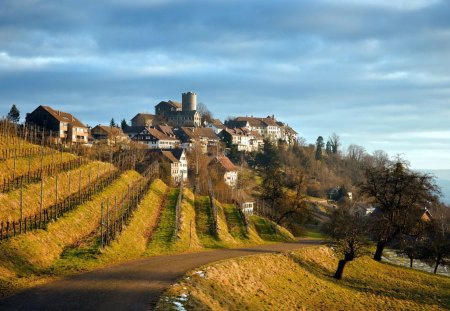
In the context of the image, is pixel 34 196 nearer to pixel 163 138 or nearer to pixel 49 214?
pixel 49 214

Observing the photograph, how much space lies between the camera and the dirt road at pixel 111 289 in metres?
23.2

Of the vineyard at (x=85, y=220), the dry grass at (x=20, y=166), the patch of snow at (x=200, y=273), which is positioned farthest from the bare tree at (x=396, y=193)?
the dry grass at (x=20, y=166)

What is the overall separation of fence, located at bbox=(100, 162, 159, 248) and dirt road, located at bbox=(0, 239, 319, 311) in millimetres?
4819

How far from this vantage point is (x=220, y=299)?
94.5 feet

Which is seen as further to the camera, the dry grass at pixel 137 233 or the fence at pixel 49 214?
the dry grass at pixel 137 233

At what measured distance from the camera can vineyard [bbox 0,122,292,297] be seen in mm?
31359

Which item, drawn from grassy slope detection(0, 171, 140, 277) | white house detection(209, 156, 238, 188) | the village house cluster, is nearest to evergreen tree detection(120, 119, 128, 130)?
the village house cluster

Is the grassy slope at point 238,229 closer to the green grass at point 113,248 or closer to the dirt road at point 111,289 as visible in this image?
the green grass at point 113,248

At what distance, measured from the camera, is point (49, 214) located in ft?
131

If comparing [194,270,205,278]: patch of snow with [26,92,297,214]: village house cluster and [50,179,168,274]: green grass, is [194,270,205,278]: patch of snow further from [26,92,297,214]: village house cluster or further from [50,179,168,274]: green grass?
[26,92,297,214]: village house cluster

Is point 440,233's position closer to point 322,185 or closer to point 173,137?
point 322,185

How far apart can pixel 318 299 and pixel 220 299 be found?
11.9 meters

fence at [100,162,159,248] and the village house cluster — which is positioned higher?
the village house cluster

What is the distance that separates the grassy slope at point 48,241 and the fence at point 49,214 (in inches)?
27.7
